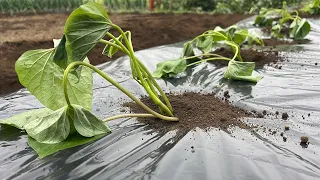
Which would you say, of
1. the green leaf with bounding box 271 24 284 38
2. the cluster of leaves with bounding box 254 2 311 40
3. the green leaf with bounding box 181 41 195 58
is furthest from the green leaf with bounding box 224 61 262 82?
→ the green leaf with bounding box 271 24 284 38

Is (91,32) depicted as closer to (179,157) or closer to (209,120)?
(179,157)

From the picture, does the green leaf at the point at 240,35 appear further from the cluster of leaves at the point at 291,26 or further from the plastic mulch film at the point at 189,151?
the plastic mulch film at the point at 189,151

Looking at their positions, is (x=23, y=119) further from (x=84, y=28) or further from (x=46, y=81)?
(x=84, y=28)

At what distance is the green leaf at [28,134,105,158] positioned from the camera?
1.59 metres

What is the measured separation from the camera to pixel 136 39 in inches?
215

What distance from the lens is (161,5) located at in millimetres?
10523

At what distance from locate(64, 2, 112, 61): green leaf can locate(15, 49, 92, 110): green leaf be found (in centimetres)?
21

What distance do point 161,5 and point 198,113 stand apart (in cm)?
890

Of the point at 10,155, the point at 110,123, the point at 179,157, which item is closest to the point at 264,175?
the point at 179,157

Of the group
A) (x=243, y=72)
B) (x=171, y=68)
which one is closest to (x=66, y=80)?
(x=171, y=68)

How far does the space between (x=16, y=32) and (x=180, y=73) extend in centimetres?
389

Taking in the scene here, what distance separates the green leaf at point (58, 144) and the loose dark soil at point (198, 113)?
1.33 feet

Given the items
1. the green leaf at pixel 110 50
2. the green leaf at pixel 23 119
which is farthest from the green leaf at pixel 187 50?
the green leaf at pixel 23 119

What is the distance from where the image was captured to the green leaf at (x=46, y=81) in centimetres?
174
